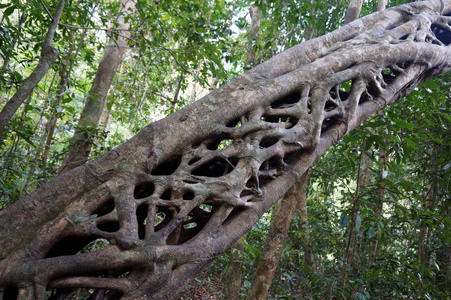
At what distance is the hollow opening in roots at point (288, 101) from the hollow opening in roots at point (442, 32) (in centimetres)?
231

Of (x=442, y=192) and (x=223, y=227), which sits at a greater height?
(x=442, y=192)

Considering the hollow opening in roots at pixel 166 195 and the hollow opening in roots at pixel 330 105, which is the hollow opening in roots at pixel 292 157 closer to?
the hollow opening in roots at pixel 330 105

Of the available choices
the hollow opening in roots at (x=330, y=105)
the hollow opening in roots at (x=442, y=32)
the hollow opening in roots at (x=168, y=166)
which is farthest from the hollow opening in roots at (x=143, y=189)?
the hollow opening in roots at (x=442, y=32)

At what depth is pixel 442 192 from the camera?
432 cm

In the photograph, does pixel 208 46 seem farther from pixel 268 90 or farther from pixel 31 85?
pixel 31 85

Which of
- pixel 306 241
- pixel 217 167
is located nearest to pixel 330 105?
pixel 217 167

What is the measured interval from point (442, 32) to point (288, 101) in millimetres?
2497

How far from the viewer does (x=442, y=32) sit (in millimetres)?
3842

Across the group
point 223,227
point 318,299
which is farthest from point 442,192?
point 223,227

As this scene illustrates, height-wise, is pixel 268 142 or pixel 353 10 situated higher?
pixel 353 10

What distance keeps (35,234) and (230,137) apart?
3.55 ft

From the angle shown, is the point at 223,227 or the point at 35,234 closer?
the point at 35,234

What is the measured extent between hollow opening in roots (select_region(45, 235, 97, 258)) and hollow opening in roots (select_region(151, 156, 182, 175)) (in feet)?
1.62

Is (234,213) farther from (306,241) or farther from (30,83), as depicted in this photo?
(306,241)
